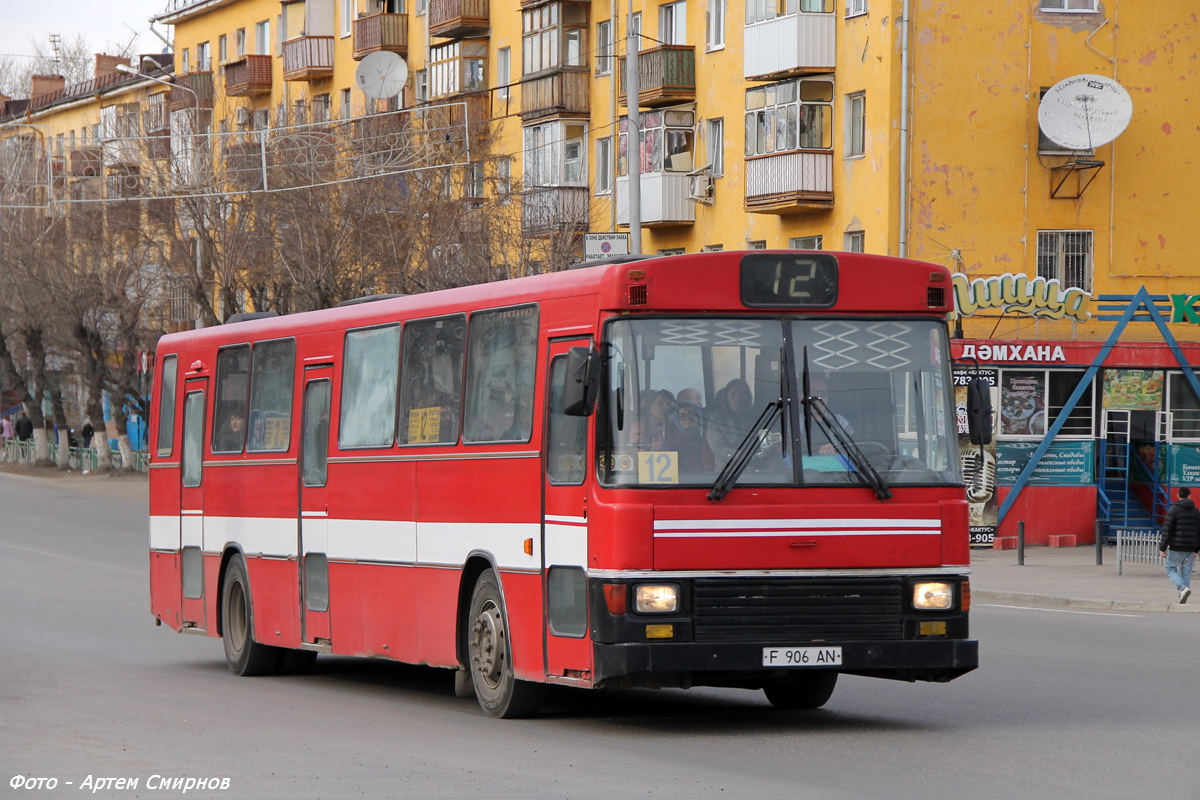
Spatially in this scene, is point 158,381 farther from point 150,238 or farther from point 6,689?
point 150,238

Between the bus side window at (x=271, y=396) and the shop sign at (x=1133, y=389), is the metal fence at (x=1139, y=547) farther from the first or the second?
the bus side window at (x=271, y=396)

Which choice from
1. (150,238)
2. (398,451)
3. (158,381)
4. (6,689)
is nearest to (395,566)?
(398,451)

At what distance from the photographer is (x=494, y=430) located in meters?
12.7

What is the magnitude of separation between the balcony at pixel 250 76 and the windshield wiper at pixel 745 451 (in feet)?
183

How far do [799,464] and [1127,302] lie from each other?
2914 cm

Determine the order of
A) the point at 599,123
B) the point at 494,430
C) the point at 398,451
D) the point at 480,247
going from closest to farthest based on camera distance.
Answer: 1. the point at 494,430
2. the point at 398,451
3. the point at 480,247
4. the point at 599,123

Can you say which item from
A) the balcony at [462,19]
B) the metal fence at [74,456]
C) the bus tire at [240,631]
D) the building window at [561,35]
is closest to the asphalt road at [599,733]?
the bus tire at [240,631]

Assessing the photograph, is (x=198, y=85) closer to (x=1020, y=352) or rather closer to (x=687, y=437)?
(x=1020, y=352)

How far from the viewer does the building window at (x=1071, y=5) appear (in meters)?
39.3

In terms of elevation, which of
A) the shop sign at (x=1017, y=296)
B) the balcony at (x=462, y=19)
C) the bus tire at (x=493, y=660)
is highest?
the balcony at (x=462, y=19)

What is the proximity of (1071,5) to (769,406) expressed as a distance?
99.0 feet

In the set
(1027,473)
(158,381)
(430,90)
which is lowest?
(1027,473)

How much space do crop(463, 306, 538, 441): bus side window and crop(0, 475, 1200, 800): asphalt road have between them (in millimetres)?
1794

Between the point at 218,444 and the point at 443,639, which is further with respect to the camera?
the point at 218,444
